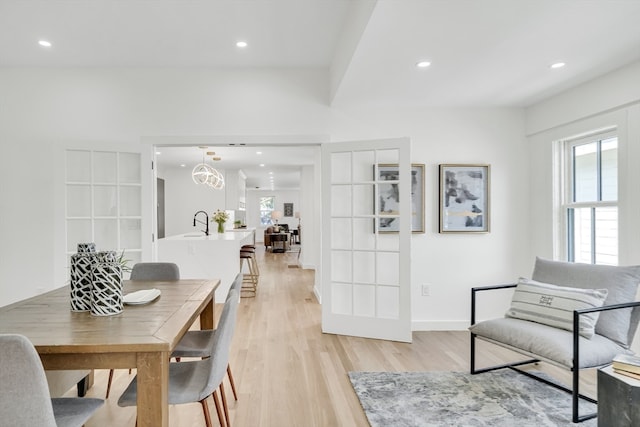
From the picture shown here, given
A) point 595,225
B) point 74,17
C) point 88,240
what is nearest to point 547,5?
point 595,225

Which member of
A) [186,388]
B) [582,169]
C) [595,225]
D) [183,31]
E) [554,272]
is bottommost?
[186,388]

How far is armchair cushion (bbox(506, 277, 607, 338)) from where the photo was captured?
7.40ft

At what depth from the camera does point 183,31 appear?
115 inches

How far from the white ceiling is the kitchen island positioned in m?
Answer: 2.36

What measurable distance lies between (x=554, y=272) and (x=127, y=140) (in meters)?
4.12

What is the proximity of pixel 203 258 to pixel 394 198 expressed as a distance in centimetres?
288

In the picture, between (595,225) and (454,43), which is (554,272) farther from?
(454,43)

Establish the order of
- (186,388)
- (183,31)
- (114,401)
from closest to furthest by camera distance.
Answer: (186,388)
(114,401)
(183,31)

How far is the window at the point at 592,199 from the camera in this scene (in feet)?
9.77

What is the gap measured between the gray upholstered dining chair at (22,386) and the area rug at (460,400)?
1.60 m

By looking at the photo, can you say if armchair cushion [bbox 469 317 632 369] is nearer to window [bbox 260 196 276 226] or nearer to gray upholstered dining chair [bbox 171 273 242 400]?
gray upholstered dining chair [bbox 171 273 242 400]

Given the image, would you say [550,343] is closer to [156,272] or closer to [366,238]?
[366,238]

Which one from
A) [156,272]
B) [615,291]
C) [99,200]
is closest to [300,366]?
[156,272]

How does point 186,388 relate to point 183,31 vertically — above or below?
below
